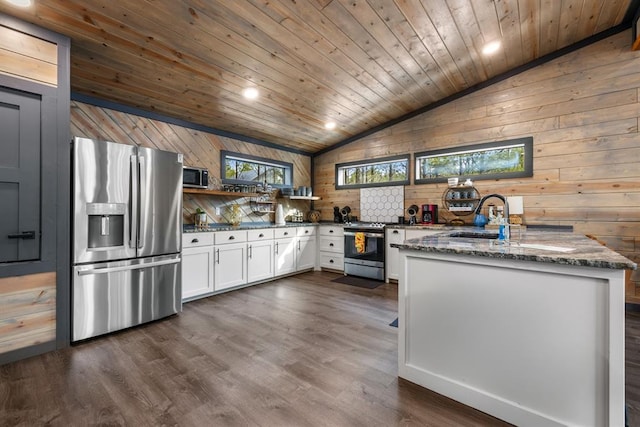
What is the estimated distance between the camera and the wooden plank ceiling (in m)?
2.29

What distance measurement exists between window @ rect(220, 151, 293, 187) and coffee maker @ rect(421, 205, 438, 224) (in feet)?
8.53

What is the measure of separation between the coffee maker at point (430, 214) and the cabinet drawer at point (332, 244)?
56.9 inches

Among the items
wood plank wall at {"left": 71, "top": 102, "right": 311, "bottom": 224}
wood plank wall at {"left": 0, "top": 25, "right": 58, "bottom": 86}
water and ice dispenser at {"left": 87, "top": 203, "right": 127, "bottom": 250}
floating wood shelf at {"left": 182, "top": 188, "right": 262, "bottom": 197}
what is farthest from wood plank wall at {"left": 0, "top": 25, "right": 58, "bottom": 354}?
floating wood shelf at {"left": 182, "top": 188, "right": 262, "bottom": 197}

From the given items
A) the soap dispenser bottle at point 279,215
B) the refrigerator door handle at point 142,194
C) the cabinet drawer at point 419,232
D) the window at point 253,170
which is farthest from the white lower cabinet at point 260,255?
the cabinet drawer at point 419,232

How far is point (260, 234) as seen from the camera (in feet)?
14.4

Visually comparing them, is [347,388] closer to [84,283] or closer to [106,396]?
[106,396]

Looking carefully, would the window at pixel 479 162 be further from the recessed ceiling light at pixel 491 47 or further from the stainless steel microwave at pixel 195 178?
the stainless steel microwave at pixel 195 178

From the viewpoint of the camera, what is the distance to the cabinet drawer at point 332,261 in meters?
5.11

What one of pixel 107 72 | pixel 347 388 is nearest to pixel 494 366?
pixel 347 388

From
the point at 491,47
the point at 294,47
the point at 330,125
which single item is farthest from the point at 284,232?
the point at 491,47

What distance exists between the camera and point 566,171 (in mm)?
Result: 3623

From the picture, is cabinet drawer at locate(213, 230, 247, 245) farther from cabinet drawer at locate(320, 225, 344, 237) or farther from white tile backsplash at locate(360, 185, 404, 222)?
white tile backsplash at locate(360, 185, 404, 222)

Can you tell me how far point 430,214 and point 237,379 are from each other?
3664mm

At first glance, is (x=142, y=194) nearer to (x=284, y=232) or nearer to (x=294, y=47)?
(x=294, y=47)
